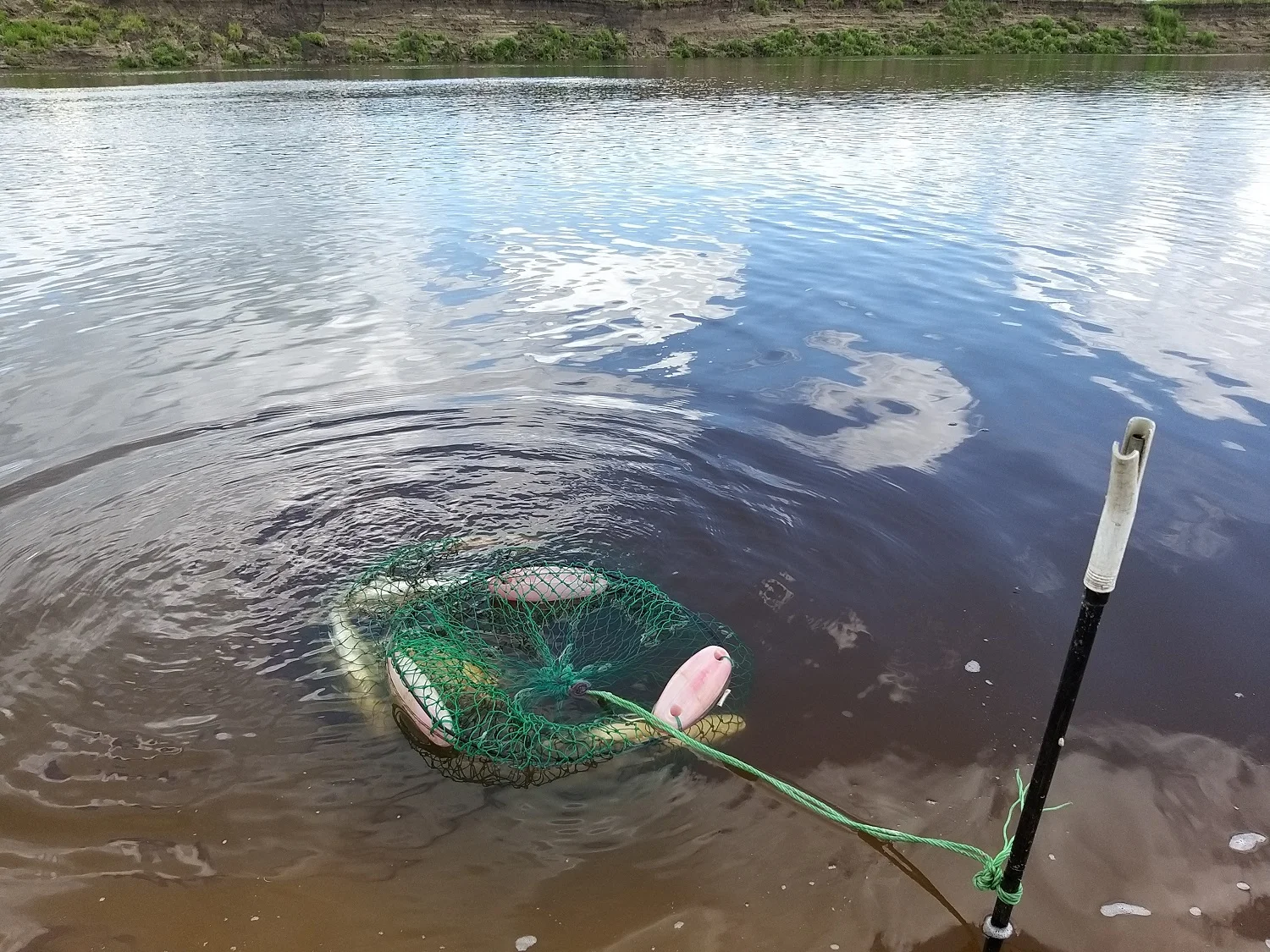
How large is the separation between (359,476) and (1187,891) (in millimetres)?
6514

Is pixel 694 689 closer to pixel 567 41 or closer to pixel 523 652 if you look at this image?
pixel 523 652

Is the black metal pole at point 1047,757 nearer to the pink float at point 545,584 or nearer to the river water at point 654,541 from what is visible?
the river water at point 654,541

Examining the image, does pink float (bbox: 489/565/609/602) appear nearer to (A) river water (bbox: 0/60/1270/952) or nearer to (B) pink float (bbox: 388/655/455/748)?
(A) river water (bbox: 0/60/1270/952)

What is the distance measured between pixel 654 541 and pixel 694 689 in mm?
2004

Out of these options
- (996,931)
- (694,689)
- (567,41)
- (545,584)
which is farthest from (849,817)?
(567,41)

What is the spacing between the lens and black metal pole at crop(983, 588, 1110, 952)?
3029 millimetres

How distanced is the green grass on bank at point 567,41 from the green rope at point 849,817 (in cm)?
7761

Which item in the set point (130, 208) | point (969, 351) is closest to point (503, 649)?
point (969, 351)

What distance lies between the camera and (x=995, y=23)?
3098 inches

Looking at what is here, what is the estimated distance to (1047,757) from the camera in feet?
10.6

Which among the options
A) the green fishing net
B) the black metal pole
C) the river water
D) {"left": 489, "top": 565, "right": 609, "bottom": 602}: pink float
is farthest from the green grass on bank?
the black metal pole

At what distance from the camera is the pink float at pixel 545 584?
5.62 metres

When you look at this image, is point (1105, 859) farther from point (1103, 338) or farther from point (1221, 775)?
point (1103, 338)

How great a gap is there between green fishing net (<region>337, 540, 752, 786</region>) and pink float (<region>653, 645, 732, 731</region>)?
0.32 feet
